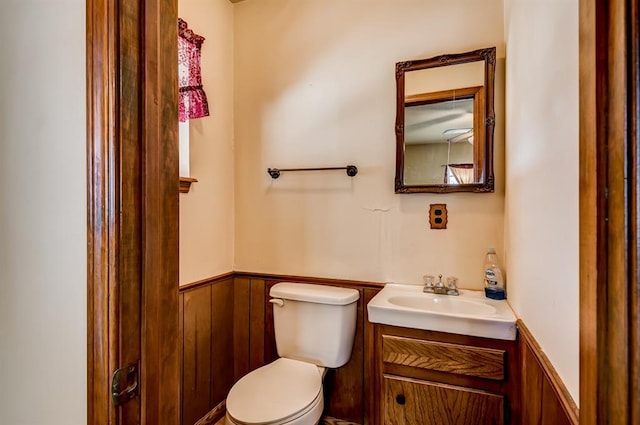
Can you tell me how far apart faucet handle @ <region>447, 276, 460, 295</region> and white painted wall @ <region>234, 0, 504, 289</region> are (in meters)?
0.06

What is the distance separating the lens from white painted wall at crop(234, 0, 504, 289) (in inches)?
65.8

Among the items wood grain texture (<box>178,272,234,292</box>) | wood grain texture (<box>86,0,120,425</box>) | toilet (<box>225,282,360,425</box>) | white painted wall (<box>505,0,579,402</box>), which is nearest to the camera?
wood grain texture (<box>86,0,120,425</box>)

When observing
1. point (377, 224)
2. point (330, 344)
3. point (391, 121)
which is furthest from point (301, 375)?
point (391, 121)

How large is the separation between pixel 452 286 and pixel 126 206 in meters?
1.49

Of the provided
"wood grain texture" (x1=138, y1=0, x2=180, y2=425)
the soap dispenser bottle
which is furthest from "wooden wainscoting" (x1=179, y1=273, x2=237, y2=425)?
the soap dispenser bottle

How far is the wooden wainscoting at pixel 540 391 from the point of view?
694 mm

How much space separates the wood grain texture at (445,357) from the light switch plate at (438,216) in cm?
61

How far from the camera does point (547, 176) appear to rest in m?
0.85

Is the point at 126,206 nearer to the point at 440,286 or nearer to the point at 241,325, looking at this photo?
the point at 440,286

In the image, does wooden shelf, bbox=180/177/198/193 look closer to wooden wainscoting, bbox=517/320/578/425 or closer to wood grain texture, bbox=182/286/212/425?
wood grain texture, bbox=182/286/212/425

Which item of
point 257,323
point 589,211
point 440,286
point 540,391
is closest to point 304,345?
point 257,323

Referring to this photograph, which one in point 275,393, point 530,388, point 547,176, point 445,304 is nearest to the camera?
point 547,176

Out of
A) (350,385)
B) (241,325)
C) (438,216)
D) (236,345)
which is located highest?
(438,216)

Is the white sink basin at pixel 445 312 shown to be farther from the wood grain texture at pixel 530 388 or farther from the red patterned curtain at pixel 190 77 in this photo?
the red patterned curtain at pixel 190 77
